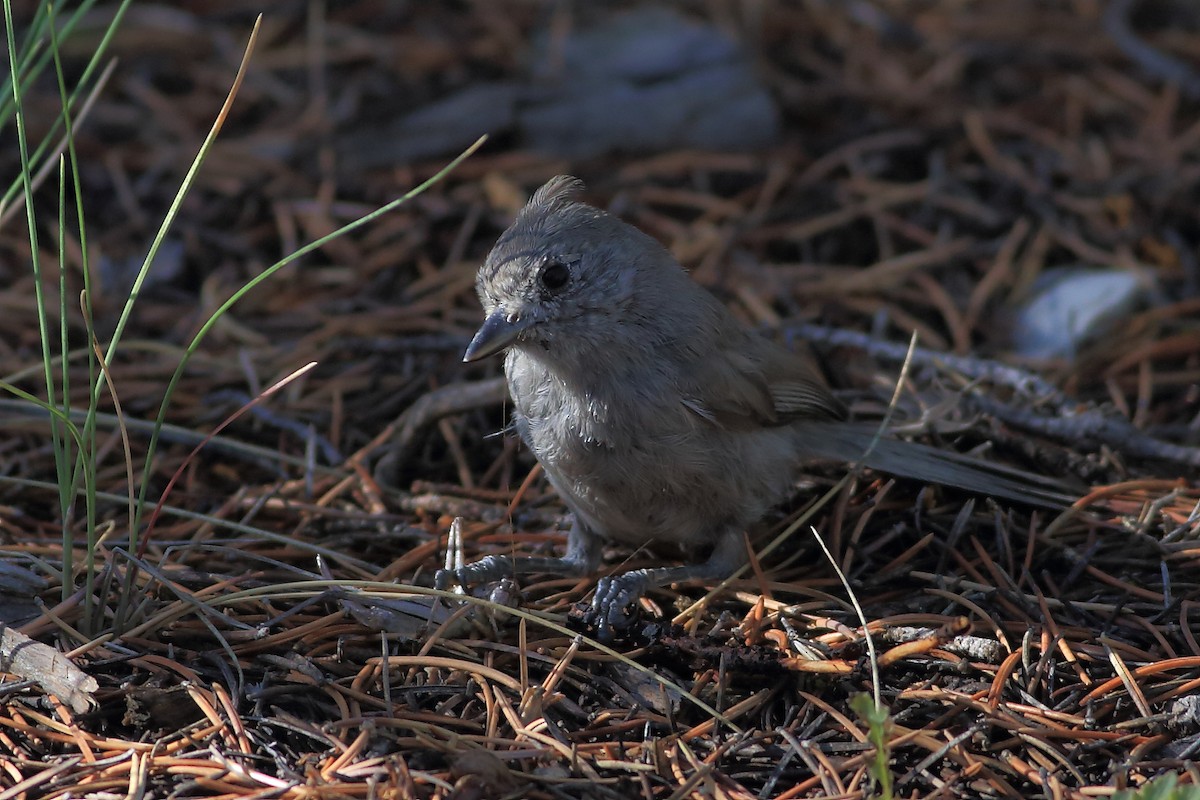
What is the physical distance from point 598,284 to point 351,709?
130cm

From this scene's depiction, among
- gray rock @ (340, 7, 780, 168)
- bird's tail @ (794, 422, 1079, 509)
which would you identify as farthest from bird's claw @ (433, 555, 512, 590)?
gray rock @ (340, 7, 780, 168)

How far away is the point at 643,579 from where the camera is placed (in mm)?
3254

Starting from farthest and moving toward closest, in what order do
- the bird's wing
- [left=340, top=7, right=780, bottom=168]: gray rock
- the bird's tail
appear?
[left=340, top=7, right=780, bottom=168]: gray rock → the bird's tail → the bird's wing

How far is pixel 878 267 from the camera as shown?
4.88m

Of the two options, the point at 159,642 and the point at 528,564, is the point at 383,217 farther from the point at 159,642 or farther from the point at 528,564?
the point at 159,642

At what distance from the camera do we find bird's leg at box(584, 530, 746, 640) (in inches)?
117

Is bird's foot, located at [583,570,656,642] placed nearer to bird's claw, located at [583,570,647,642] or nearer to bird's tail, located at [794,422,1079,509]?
bird's claw, located at [583,570,647,642]

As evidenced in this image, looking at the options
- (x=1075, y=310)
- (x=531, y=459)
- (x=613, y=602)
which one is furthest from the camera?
(x=1075, y=310)

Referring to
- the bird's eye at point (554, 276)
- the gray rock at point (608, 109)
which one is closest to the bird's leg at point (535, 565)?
the bird's eye at point (554, 276)

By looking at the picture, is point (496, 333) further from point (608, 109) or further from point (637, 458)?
point (608, 109)

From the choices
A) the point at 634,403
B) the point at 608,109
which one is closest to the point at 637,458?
the point at 634,403

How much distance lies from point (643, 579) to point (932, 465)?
3.13 feet

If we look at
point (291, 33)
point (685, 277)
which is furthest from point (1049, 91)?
point (291, 33)

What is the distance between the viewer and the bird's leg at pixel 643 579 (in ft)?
9.73
